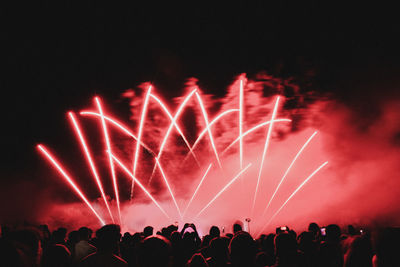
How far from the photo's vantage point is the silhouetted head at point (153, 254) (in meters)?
2.68

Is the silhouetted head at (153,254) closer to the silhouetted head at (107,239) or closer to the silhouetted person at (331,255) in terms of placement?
the silhouetted head at (107,239)

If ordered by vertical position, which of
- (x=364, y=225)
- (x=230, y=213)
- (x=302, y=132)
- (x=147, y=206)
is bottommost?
(x=364, y=225)

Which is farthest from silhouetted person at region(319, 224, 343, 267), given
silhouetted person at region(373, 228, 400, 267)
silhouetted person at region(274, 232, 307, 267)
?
silhouetted person at region(274, 232, 307, 267)

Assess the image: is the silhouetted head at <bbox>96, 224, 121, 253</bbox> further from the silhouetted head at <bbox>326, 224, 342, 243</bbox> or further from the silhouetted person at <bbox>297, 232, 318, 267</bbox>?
the silhouetted head at <bbox>326, 224, 342, 243</bbox>

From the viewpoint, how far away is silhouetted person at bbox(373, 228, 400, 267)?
3273 millimetres

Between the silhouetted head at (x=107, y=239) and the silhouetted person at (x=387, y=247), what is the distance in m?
3.33

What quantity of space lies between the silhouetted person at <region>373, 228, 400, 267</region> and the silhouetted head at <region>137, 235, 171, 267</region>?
8.72 feet

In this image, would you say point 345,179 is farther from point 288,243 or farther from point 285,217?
point 288,243

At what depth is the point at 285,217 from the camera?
22.6 metres

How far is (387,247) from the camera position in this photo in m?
3.31

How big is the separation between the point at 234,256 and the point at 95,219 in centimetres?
2302

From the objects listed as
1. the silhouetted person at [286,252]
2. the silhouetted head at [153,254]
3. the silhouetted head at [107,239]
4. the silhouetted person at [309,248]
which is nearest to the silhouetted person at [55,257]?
the silhouetted head at [107,239]

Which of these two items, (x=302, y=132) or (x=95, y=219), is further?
(x=95, y=219)

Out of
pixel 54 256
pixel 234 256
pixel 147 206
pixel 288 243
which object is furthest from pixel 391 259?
pixel 147 206
